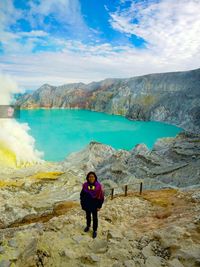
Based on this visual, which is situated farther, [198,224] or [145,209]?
[145,209]

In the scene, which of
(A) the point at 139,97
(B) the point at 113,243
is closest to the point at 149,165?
(B) the point at 113,243

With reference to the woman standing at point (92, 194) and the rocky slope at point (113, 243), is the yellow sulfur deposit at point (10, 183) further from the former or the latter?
the woman standing at point (92, 194)

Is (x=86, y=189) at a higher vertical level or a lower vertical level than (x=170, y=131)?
higher

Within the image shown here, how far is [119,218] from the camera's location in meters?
9.83

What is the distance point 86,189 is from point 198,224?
3.53 m

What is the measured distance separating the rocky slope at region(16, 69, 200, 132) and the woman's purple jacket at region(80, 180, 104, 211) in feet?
269

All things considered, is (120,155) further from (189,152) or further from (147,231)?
(147,231)

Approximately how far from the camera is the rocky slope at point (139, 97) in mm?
106031

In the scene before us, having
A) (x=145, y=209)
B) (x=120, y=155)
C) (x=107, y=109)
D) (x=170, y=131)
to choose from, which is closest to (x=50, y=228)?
(x=145, y=209)

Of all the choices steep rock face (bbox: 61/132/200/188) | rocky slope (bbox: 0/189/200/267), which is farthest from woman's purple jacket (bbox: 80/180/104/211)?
steep rock face (bbox: 61/132/200/188)

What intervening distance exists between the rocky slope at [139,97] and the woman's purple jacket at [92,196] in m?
82.0

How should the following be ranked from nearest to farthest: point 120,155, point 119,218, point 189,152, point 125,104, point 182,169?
point 119,218 → point 182,169 → point 189,152 → point 120,155 → point 125,104

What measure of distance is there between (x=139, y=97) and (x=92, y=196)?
127259 mm

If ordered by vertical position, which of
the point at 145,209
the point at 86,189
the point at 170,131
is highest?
the point at 86,189
